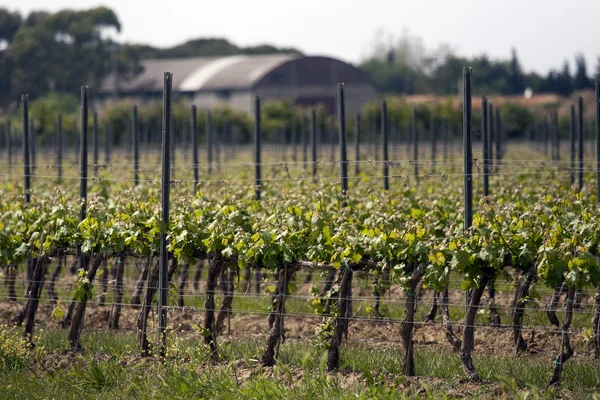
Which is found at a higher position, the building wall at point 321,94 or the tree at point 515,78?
the tree at point 515,78

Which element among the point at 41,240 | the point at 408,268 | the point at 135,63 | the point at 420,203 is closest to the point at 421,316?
the point at 420,203

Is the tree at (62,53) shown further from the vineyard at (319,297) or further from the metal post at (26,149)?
the vineyard at (319,297)

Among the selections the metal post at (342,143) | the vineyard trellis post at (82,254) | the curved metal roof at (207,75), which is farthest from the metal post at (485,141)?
the curved metal roof at (207,75)

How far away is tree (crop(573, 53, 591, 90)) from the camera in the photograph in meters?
102

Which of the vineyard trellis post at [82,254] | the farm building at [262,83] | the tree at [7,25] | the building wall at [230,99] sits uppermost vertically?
the tree at [7,25]

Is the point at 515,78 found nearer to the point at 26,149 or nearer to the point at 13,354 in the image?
the point at 26,149

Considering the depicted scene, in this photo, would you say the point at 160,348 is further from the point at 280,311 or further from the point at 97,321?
the point at 97,321

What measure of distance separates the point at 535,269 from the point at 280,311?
2.30 m

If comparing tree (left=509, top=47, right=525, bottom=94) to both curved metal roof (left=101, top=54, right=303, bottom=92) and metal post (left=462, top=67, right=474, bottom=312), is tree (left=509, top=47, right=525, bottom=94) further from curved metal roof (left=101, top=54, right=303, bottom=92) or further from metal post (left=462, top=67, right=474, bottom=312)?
metal post (left=462, top=67, right=474, bottom=312)

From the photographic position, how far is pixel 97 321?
481 inches

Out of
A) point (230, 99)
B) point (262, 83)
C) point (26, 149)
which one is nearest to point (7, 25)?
point (230, 99)

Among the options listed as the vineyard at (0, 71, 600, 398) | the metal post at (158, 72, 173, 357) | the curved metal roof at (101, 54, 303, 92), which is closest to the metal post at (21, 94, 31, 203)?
the vineyard at (0, 71, 600, 398)

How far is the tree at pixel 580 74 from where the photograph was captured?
10188 centimetres

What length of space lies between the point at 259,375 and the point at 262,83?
6195cm
